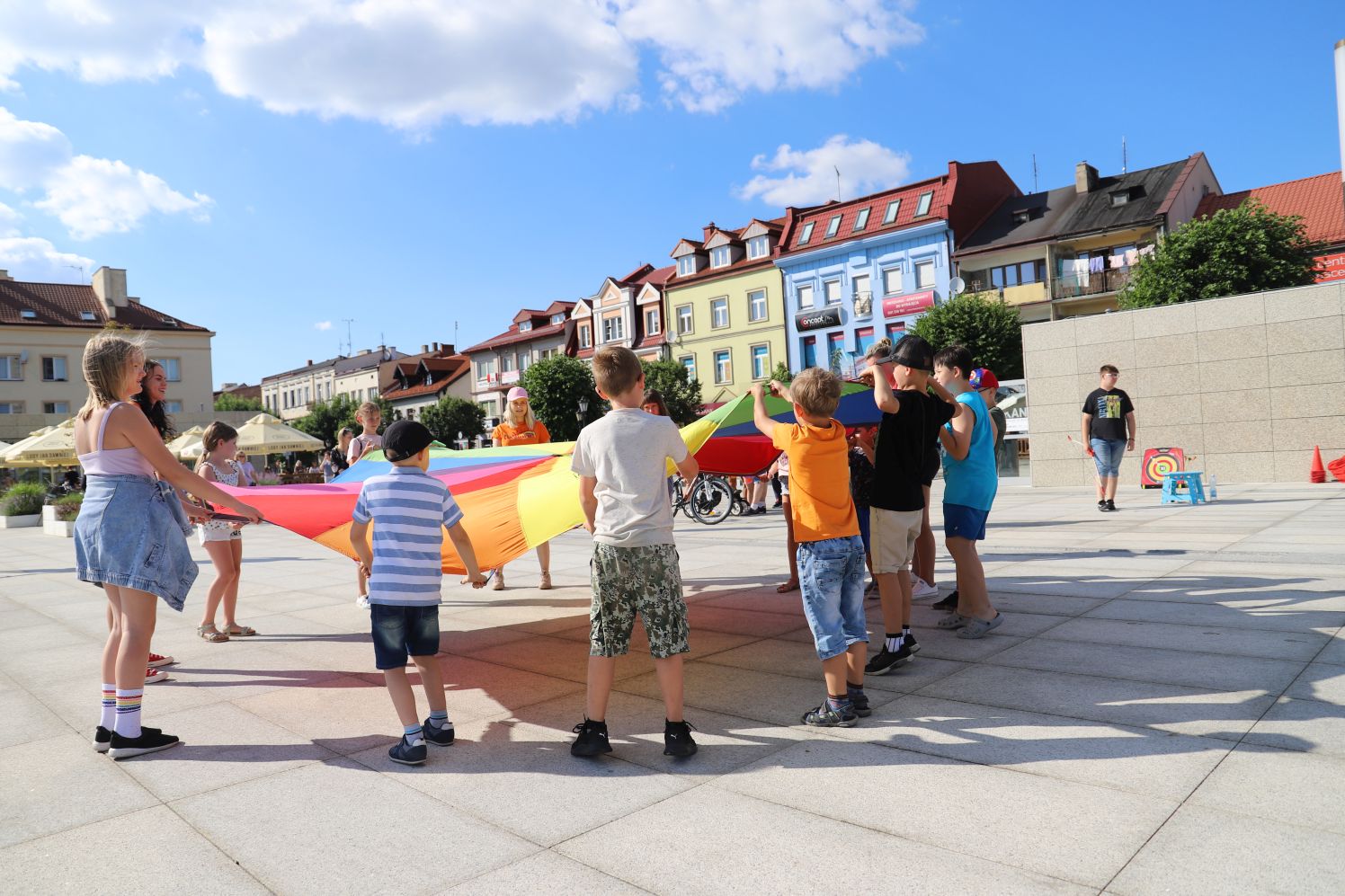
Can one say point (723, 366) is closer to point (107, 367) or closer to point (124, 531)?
point (107, 367)

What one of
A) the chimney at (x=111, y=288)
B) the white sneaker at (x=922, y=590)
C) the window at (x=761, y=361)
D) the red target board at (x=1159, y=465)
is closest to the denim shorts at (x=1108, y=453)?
the red target board at (x=1159, y=465)

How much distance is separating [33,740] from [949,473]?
506 centimetres

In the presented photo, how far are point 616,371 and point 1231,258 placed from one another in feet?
101

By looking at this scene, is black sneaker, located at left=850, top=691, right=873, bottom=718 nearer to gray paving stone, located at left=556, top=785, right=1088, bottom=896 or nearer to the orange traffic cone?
gray paving stone, located at left=556, top=785, right=1088, bottom=896

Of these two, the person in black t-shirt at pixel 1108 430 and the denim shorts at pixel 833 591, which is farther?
the person in black t-shirt at pixel 1108 430

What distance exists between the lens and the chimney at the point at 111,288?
54656 mm

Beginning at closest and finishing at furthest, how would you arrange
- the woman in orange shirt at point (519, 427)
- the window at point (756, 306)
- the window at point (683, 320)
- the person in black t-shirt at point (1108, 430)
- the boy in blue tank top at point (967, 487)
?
the boy in blue tank top at point (967, 487) → the woman in orange shirt at point (519, 427) → the person in black t-shirt at point (1108, 430) → the window at point (756, 306) → the window at point (683, 320)

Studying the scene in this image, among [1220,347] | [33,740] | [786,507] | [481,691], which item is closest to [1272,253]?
[1220,347]

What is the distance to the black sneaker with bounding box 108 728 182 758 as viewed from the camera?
3930mm

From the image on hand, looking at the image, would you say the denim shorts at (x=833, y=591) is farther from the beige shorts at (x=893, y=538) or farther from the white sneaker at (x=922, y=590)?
the white sneaker at (x=922, y=590)

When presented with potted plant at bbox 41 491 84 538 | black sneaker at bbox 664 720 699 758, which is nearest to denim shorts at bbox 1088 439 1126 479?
black sneaker at bbox 664 720 699 758

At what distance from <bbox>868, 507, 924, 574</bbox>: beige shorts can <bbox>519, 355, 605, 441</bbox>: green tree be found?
142 ft

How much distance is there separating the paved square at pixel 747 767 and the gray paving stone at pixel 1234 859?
0.4 inches

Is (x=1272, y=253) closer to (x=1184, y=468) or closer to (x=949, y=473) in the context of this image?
(x=1184, y=468)
